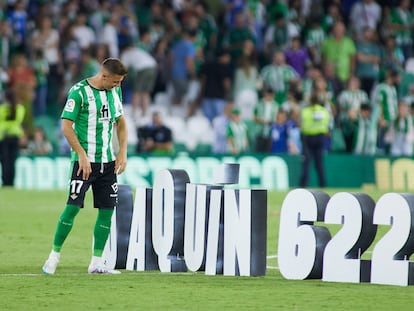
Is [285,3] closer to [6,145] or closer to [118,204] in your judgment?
[6,145]

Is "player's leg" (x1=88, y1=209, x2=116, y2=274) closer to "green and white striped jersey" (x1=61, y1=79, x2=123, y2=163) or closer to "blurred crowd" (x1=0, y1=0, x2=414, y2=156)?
"green and white striped jersey" (x1=61, y1=79, x2=123, y2=163)

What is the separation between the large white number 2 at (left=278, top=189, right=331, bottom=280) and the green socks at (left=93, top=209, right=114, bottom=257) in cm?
163

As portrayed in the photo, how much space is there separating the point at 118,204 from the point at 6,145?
1433 cm

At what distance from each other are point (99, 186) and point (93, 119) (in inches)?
24.4

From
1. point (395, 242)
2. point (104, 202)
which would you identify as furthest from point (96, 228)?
point (395, 242)

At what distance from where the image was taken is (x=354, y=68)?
30281mm

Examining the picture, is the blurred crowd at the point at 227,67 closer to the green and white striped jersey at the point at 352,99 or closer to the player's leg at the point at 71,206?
the green and white striped jersey at the point at 352,99

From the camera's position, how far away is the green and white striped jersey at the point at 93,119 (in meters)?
11.3

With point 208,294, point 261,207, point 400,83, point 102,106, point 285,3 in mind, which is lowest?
point 208,294

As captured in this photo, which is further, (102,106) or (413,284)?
(102,106)

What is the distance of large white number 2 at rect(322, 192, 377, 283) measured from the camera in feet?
35.0

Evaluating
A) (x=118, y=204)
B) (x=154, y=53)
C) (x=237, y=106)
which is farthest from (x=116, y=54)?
(x=118, y=204)

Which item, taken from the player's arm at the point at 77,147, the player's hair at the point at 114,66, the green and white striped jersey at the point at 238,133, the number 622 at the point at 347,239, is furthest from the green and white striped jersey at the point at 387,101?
the player's arm at the point at 77,147

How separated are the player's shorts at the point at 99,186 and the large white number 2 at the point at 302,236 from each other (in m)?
1.60
